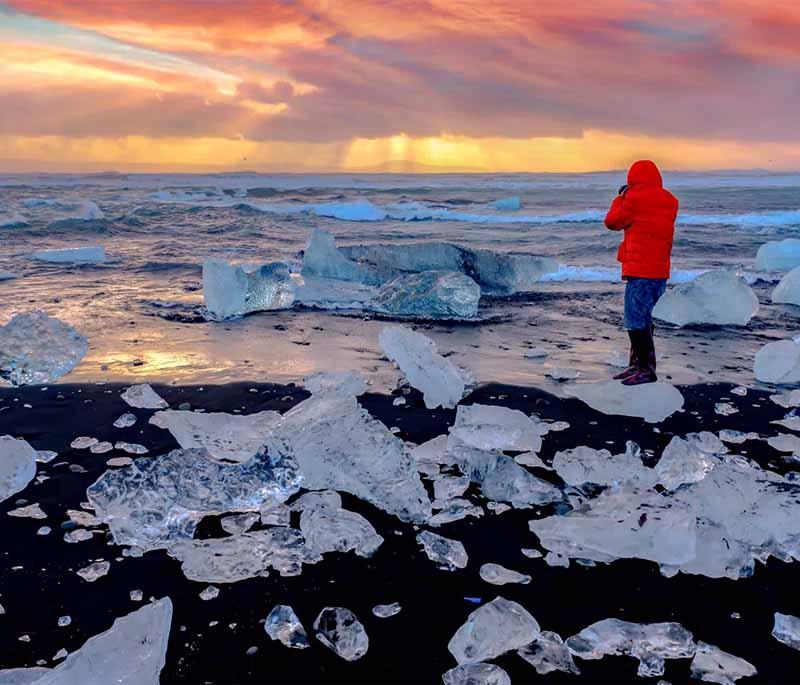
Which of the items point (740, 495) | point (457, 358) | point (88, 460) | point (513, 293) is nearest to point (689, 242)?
point (513, 293)

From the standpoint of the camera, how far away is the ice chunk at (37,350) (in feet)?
13.2

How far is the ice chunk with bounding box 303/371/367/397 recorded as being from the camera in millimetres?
3890

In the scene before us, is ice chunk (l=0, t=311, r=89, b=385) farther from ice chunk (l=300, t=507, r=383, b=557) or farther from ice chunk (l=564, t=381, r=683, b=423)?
ice chunk (l=564, t=381, r=683, b=423)

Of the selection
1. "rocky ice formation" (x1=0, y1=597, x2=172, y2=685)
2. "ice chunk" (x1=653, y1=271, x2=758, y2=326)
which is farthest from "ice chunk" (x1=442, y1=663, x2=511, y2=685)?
"ice chunk" (x1=653, y1=271, x2=758, y2=326)

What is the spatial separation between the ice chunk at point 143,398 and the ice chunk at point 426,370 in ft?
4.34

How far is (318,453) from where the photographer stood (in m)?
2.82

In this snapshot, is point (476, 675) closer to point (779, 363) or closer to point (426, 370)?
point (426, 370)

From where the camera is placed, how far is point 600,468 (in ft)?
9.55

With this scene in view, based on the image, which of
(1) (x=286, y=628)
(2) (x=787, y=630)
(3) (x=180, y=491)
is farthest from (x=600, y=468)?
(3) (x=180, y=491)

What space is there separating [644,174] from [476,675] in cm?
333

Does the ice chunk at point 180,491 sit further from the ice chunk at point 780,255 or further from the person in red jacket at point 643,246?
the ice chunk at point 780,255

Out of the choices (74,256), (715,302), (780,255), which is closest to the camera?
(715,302)

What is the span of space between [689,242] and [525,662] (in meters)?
12.6

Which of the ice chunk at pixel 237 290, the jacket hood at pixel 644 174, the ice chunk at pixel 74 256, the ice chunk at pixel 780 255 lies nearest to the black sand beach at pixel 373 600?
the jacket hood at pixel 644 174
